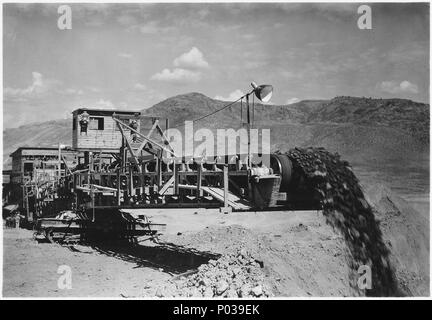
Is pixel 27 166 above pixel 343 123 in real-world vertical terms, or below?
below

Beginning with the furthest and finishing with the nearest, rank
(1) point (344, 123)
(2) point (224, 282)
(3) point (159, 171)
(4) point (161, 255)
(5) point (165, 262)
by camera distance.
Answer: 1. (1) point (344, 123)
2. (4) point (161, 255)
3. (5) point (165, 262)
4. (3) point (159, 171)
5. (2) point (224, 282)

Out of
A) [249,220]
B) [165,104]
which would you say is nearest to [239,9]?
[249,220]

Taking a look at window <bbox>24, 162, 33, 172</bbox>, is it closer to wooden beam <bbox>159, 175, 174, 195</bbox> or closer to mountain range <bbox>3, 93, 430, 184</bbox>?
mountain range <bbox>3, 93, 430, 184</bbox>

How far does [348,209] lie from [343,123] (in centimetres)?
4356

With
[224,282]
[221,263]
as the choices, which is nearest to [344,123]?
[221,263]

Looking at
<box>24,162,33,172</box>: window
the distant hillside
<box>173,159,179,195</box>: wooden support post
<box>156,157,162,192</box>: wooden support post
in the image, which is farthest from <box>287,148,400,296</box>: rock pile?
<box>24,162,33,172</box>: window

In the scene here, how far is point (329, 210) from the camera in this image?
11.9 m

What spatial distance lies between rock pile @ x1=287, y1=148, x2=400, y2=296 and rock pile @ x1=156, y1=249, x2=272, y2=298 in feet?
8.92

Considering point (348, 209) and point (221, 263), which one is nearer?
point (221, 263)

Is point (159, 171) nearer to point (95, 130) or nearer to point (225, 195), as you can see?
point (225, 195)

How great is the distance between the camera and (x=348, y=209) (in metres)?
12.5

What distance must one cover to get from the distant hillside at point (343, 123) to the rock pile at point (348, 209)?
21641 millimetres

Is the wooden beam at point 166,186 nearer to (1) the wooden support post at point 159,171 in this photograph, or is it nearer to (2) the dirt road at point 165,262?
(1) the wooden support post at point 159,171

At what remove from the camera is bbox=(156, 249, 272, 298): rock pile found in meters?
10.3
